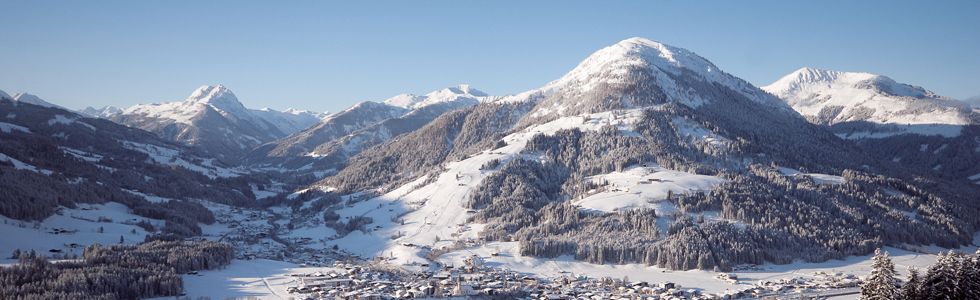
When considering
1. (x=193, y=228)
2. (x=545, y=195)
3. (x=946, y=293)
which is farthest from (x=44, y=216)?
(x=946, y=293)

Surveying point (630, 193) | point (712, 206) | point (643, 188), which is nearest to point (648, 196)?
point (630, 193)

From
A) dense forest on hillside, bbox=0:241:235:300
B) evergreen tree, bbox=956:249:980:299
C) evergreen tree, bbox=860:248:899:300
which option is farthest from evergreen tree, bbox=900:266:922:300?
→ dense forest on hillside, bbox=0:241:235:300

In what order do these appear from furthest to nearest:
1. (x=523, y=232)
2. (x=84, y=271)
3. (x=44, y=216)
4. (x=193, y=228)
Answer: (x=193, y=228)
(x=523, y=232)
(x=44, y=216)
(x=84, y=271)

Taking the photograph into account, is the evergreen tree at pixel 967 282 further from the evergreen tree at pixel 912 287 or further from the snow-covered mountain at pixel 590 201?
the snow-covered mountain at pixel 590 201

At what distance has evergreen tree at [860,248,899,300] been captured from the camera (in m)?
52.7

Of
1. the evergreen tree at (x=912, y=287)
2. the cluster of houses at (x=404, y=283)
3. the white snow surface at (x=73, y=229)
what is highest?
the white snow surface at (x=73, y=229)

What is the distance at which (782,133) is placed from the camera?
196 metres

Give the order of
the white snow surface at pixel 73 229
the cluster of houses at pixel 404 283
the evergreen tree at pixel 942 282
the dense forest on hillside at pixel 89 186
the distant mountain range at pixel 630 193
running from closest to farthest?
1. the evergreen tree at pixel 942 282
2. the cluster of houses at pixel 404 283
3. the white snow surface at pixel 73 229
4. the distant mountain range at pixel 630 193
5. the dense forest on hillside at pixel 89 186

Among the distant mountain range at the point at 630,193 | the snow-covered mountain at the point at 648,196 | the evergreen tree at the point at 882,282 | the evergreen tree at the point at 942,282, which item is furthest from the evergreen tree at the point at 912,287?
the snow-covered mountain at the point at 648,196

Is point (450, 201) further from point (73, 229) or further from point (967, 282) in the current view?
point (967, 282)

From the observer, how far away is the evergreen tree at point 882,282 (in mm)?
52719

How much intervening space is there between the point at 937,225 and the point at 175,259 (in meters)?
143

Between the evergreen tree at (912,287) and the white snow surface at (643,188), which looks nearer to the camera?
the evergreen tree at (912,287)

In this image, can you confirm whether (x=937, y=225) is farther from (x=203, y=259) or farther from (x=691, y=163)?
(x=203, y=259)
